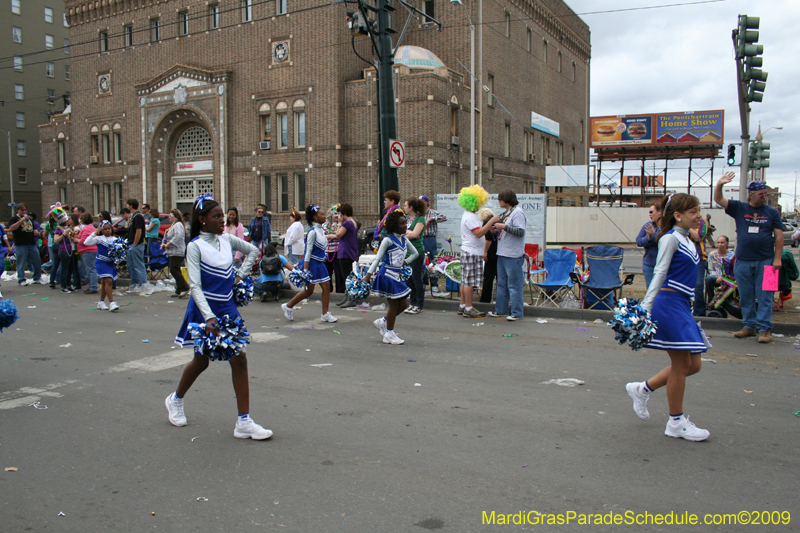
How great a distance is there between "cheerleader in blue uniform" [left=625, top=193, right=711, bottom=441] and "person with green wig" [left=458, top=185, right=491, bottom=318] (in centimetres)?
567

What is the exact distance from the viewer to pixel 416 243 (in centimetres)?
1076

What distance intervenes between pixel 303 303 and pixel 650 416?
822 centimetres

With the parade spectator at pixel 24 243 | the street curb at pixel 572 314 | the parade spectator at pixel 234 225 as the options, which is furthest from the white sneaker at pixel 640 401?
the parade spectator at pixel 24 243

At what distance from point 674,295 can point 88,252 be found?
12.8 meters

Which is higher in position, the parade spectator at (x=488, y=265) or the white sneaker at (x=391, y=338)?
the parade spectator at (x=488, y=265)

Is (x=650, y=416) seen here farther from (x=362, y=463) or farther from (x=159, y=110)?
(x=159, y=110)

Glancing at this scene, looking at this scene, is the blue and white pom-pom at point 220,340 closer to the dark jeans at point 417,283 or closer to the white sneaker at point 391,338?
the white sneaker at point 391,338

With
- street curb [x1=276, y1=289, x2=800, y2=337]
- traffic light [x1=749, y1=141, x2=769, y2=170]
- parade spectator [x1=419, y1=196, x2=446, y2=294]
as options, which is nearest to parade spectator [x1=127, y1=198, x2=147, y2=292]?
street curb [x1=276, y1=289, x2=800, y2=337]

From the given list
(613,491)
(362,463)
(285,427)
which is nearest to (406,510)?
(362,463)

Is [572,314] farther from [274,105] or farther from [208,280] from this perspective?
[274,105]

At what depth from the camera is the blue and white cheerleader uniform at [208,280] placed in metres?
4.50

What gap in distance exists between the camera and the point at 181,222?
43.9 ft

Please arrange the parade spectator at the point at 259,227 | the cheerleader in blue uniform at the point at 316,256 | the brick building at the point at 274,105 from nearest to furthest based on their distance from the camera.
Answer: the cheerleader in blue uniform at the point at 316,256, the parade spectator at the point at 259,227, the brick building at the point at 274,105

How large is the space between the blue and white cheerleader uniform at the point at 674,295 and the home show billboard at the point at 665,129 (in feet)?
150
